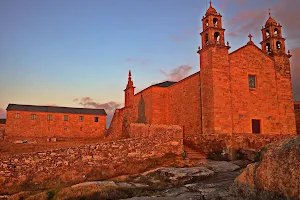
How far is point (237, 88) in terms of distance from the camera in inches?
862

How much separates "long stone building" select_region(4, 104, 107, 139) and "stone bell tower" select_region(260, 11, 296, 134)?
1204 inches

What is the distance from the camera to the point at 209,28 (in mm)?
21812

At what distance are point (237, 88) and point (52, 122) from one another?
3192cm

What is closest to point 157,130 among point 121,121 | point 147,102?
point 147,102

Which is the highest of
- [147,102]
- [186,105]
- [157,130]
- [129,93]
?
[129,93]

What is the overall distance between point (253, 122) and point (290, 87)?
5.65 meters

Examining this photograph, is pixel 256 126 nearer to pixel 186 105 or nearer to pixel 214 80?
pixel 214 80

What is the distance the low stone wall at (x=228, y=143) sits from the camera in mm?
15789

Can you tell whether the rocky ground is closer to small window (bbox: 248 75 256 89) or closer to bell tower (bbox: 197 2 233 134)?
bell tower (bbox: 197 2 233 134)

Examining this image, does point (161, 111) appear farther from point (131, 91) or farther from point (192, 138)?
point (192, 138)

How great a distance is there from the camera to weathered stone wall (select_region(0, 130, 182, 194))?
12.4 m

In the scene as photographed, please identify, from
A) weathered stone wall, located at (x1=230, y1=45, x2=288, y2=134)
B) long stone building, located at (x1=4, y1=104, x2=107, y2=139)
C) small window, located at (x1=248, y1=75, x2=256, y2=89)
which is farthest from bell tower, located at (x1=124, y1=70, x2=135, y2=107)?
small window, located at (x1=248, y1=75, x2=256, y2=89)

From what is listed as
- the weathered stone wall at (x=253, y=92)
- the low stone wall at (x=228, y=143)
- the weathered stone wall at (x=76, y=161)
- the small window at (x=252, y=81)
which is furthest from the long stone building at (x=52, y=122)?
the weathered stone wall at (x=76, y=161)

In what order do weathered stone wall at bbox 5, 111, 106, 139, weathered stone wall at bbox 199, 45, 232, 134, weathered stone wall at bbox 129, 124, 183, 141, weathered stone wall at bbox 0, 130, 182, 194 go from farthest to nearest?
1. weathered stone wall at bbox 5, 111, 106, 139
2. weathered stone wall at bbox 199, 45, 232, 134
3. weathered stone wall at bbox 129, 124, 183, 141
4. weathered stone wall at bbox 0, 130, 182, 194
